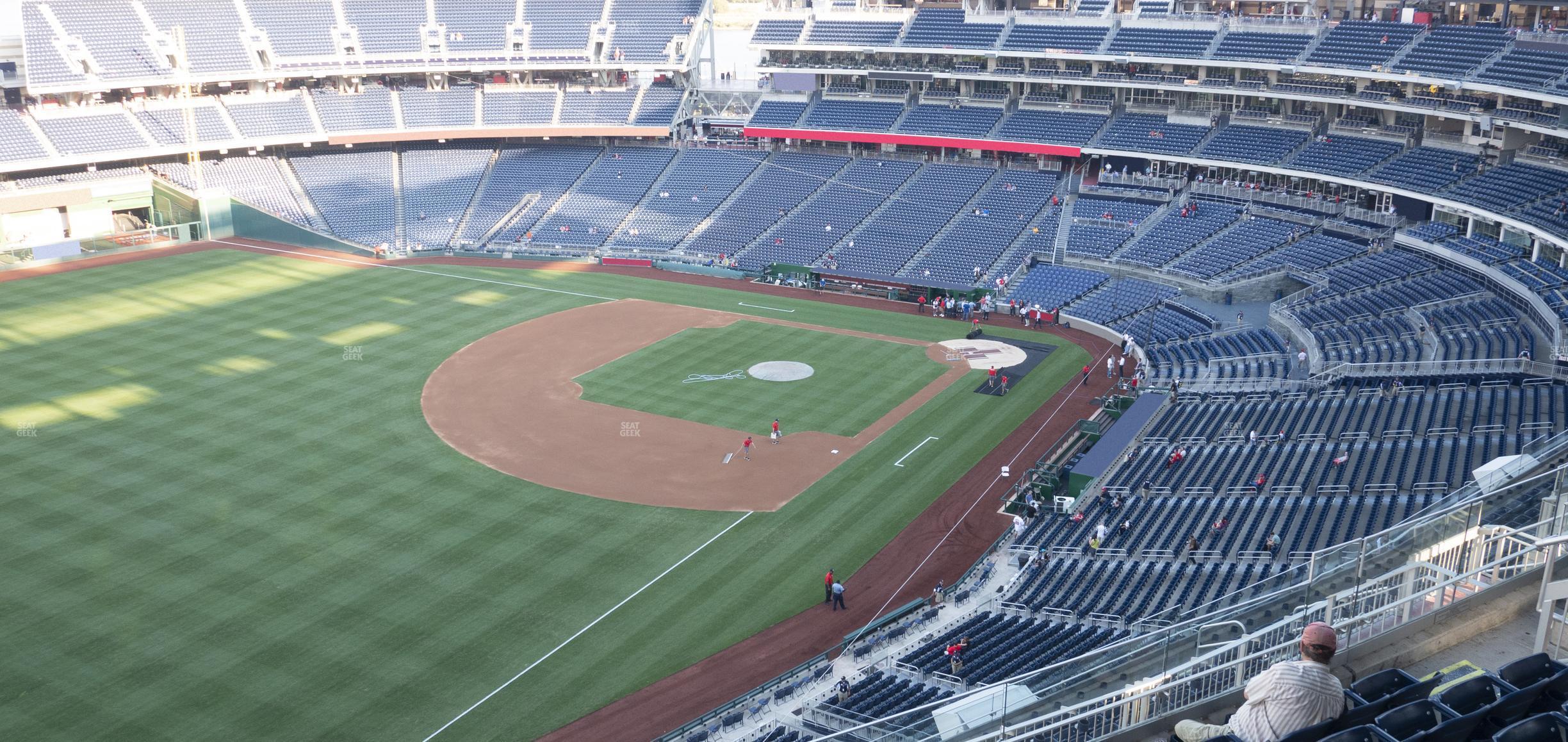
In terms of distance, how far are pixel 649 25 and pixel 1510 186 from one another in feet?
167

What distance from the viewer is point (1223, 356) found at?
43750mm

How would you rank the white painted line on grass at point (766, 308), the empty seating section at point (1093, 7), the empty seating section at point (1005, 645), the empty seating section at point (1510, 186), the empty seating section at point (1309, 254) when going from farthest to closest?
the empty seating section at point (1093, 7)
the white painted line on grass at point (766, 308)
the empty seating section at point (1309, 254)
the empty seating section at point (1510, 186)
the empty seating section at point (1005, 645)

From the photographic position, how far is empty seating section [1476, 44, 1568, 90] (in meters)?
43.9

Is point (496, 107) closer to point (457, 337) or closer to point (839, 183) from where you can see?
point (839, 183)

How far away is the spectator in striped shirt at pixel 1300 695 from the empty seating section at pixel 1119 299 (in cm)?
4324

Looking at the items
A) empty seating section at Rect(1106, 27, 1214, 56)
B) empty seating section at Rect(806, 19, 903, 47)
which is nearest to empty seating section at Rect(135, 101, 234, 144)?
empty seating section at Rect(806, 19, 903, 47)

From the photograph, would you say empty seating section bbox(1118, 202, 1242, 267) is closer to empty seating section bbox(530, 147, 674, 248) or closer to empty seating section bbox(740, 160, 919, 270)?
empty seating section bbox(740, 160, 919, 270)

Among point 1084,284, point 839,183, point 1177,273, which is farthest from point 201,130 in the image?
point 1177,273

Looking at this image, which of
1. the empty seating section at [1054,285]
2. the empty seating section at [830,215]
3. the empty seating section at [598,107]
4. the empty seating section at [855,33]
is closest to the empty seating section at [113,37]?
the empty seating section at [598,107]

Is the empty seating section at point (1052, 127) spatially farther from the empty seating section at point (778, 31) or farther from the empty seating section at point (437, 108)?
the empty seating section at point (437, 108)

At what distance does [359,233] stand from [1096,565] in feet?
166

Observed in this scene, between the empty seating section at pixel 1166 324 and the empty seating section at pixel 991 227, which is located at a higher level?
the empty seating section at pixel 991 227

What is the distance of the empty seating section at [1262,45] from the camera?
189ft

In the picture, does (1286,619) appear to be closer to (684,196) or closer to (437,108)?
(684,196)
